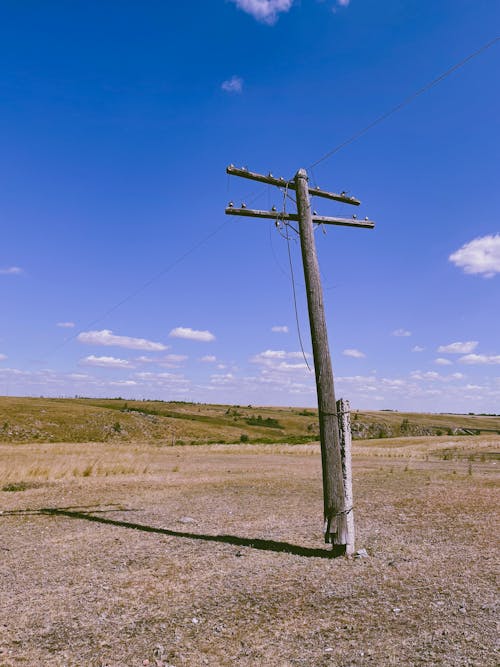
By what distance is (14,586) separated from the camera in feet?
24.2

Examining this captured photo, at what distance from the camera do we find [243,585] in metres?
7.27

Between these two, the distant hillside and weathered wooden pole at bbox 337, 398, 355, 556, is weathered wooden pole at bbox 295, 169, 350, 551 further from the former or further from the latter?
the distant hillside

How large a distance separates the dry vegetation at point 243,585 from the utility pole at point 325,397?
0.68 metres

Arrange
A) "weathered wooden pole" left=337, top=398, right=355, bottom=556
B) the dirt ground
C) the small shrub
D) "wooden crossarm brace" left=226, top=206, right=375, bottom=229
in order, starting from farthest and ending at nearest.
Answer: the small shrub, "wooden crossarm brace" left=226, top=206, right=375, bottom=229, "weathered wooden pole" left=337, top=398, right=355, bottom=556, the dirt ground

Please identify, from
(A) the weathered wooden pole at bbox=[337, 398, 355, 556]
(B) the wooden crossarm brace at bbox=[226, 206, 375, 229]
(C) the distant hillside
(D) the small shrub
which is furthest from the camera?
(C) the distant hillside

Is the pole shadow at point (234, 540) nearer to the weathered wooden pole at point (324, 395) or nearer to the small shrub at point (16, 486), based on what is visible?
the weathered wooden pole at point (324, 395)

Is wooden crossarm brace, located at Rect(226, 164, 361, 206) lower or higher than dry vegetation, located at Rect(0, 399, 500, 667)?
higher

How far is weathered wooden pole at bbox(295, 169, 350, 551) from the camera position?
29.9 ft

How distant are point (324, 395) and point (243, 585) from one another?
152 inches

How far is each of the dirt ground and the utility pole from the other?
2.27ft

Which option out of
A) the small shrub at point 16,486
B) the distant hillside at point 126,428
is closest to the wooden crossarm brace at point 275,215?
the small shrub at point 16,486

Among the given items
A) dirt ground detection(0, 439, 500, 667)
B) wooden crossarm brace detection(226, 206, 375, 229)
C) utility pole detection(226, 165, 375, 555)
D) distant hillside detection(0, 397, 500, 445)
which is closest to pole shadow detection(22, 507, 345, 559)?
dirt ground detection(0, 439, 500, 667)

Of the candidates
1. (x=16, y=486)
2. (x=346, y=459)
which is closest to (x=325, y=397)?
(x=346, y=459)

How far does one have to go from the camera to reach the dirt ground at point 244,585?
519 cm
